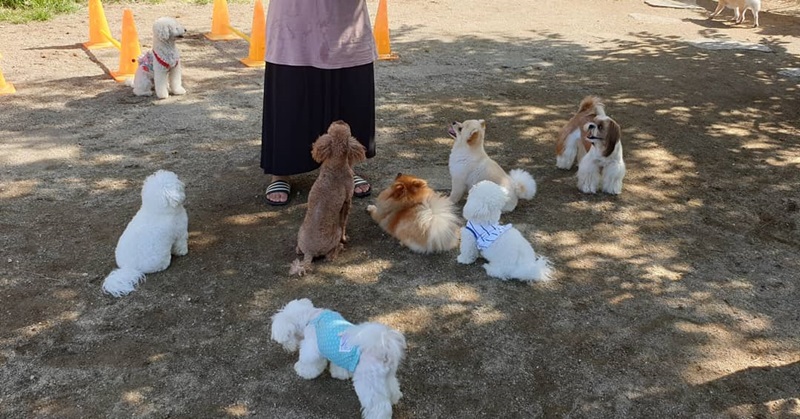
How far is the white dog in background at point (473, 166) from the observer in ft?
14.3

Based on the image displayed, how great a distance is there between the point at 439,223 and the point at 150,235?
68.0 inches

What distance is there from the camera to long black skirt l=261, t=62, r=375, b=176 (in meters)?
4.22

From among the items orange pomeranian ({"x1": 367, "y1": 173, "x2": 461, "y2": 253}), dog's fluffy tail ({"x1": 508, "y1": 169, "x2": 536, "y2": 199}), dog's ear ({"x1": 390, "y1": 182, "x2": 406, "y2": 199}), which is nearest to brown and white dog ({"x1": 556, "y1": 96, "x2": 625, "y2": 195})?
dog's fluffy tail ({"x1": 508, "y1": 169, "x2": 536, "y2": 199})

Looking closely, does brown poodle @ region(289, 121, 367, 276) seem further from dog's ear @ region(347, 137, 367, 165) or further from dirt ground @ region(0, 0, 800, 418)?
dirt ground @ region(0, 0, 800, 418)

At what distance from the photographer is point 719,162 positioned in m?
5.54

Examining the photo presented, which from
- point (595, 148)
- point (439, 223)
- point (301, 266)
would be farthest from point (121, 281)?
point (595, 148)

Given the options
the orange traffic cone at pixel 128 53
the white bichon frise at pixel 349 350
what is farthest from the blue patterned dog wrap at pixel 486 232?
the orange traffic cone at pixel 128 53

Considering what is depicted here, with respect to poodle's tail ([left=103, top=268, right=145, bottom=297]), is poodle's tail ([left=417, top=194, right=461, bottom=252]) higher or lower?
higher

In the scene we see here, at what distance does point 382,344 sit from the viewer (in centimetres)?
244

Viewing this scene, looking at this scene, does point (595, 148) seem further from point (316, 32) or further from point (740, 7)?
point (740, 7)

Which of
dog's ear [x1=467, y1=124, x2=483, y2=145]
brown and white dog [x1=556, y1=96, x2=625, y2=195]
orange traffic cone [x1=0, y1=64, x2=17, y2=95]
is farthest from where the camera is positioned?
orange traffic cone [x1=0, y1=64, x2=17, y2=95]

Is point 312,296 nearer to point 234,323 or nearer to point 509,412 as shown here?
point 234,323

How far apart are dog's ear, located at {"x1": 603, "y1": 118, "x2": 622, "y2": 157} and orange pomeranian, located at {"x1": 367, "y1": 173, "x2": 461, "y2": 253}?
135cm

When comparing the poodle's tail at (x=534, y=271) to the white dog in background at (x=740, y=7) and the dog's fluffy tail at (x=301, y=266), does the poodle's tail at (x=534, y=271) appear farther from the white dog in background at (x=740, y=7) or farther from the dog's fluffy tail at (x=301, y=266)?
the white dog in background at (x=740, y=7)
